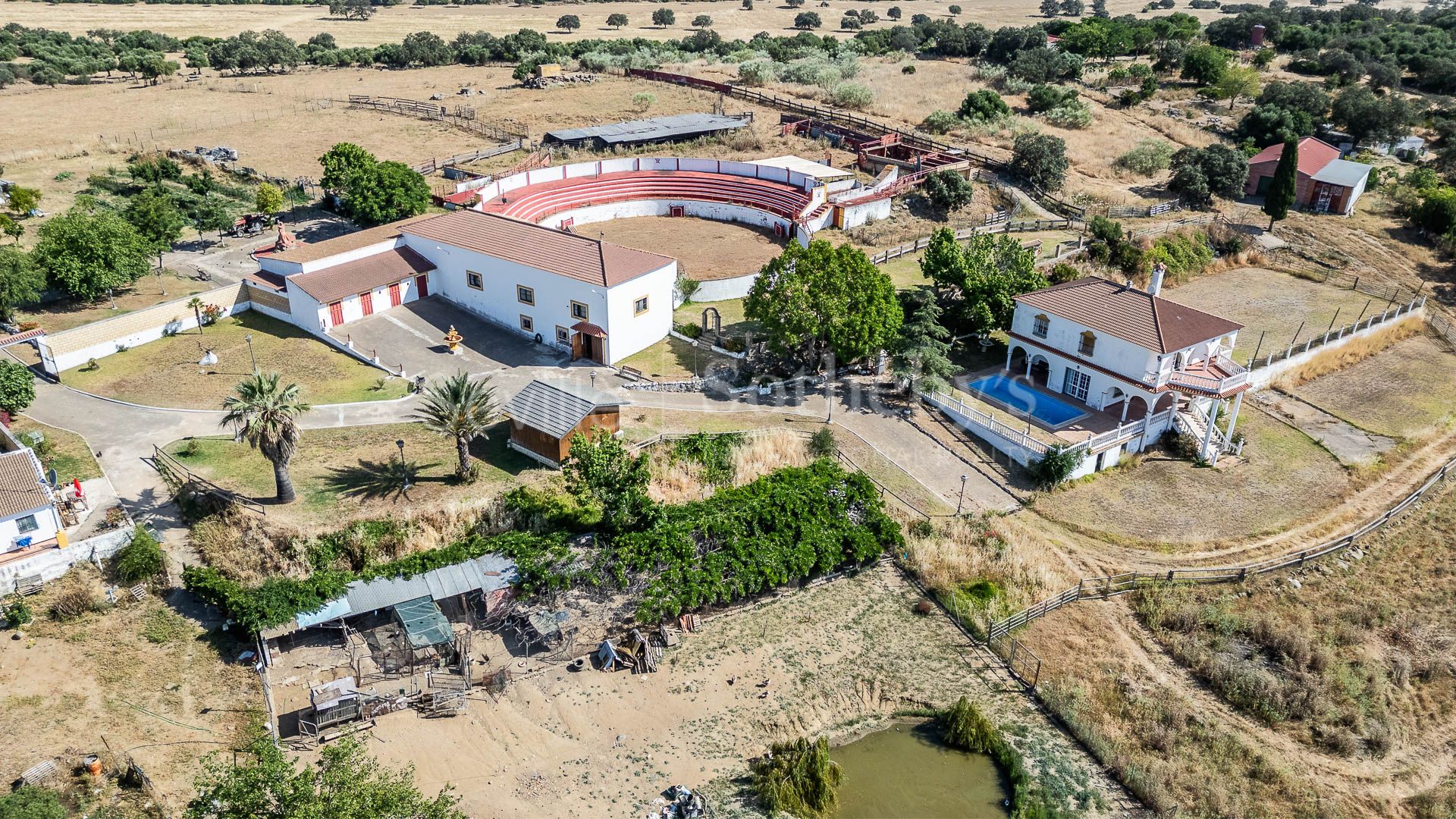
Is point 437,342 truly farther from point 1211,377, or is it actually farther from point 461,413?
point 1211,377

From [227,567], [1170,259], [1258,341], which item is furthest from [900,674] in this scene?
[1170,259]

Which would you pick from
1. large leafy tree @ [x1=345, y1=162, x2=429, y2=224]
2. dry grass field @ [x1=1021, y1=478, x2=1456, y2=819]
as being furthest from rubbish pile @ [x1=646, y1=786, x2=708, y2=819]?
large leafy tree @ [x1=345, y1=162, x2=429, y2=224]

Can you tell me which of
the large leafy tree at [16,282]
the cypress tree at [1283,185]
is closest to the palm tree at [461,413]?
the large leafy tree at [16,282]

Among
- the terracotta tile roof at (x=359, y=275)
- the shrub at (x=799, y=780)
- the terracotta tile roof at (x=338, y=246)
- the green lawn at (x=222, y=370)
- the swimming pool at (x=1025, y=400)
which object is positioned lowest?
the shrub at (x=799, y=780)

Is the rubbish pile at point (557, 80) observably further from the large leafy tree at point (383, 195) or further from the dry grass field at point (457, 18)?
the large leafy tree at point (383, 195)

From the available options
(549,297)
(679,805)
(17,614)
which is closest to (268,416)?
(17,614)

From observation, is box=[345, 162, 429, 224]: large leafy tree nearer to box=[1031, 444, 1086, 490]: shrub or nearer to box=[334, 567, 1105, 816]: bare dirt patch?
box=[334, 567, 1105, 816]: bare dirt patch
